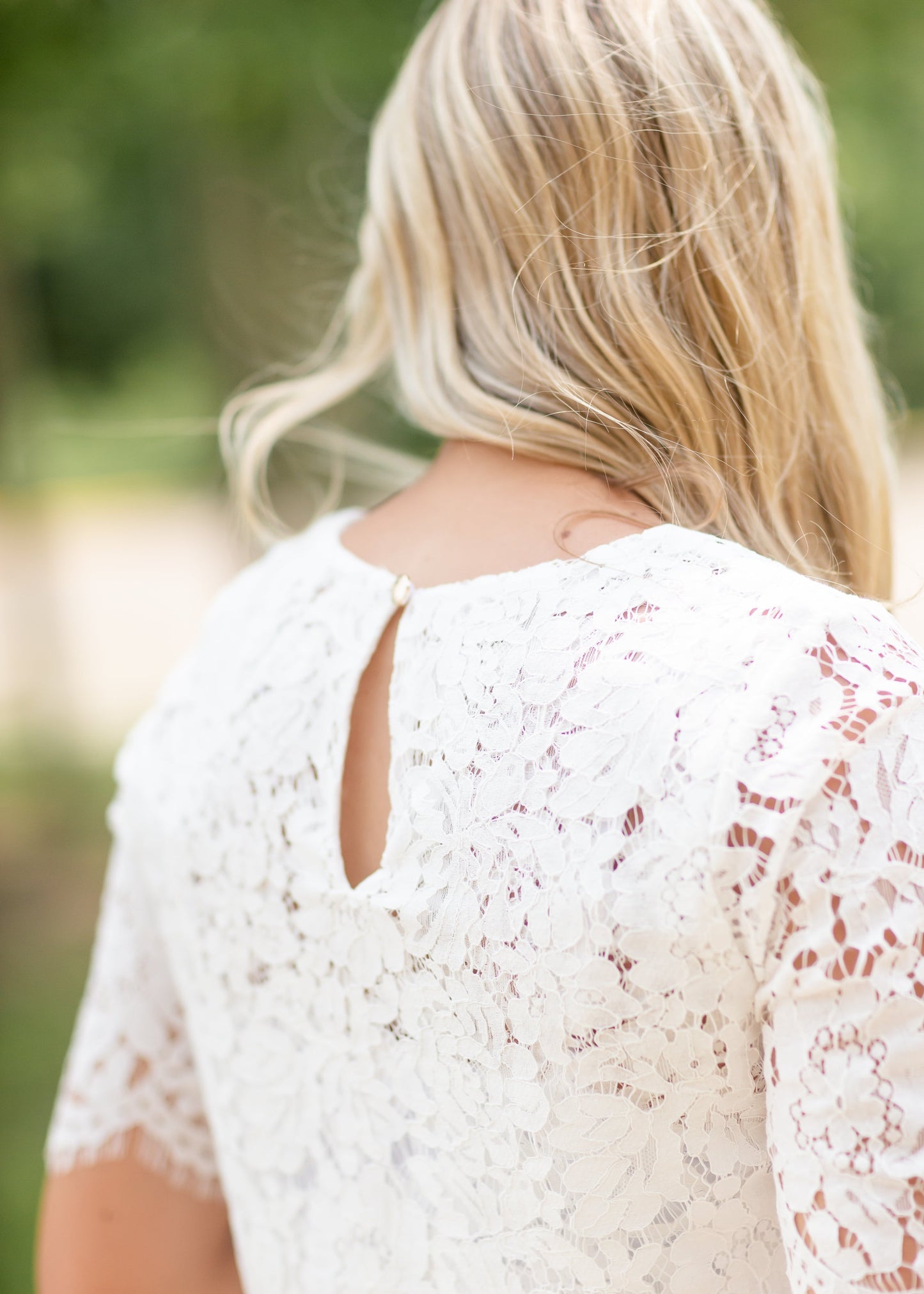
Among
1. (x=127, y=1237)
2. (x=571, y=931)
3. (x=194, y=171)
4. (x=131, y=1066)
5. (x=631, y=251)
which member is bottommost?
(x=127, y=1237)

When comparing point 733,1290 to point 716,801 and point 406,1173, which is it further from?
point 716,801

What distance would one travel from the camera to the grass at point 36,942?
134 inches

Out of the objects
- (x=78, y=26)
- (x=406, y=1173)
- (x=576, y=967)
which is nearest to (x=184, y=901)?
(x=406, y=1173)

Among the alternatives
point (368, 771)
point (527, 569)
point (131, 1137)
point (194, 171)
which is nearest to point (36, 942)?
point (194, 171)

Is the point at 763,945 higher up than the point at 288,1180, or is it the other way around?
the point at 763,945

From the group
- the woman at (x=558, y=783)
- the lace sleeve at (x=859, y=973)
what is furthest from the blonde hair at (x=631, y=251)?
the lace sleeve at (x=859, y=973)

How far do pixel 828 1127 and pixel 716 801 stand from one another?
0.24 m

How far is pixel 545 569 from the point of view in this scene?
104 centimetres

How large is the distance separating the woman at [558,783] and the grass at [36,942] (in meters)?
2.21

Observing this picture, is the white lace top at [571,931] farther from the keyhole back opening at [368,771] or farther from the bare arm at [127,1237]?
the bare arm at [127,1237]

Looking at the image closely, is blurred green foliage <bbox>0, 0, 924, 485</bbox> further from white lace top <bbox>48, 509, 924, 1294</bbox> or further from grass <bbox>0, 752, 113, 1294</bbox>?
white lace top <bbox>48, 509, 924, 1294</bbox>

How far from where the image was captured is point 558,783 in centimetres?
95

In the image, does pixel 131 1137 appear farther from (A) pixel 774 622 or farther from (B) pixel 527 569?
(A) pixel 774 622

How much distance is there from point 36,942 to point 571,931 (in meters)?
4.23
